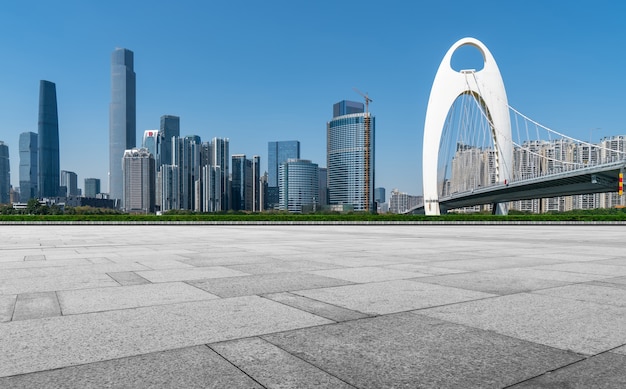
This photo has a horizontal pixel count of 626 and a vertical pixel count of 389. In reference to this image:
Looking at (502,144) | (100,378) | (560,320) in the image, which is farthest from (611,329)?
(502,144)

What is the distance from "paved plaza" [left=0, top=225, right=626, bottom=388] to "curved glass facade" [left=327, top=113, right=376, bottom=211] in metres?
165

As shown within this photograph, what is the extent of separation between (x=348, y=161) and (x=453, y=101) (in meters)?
113

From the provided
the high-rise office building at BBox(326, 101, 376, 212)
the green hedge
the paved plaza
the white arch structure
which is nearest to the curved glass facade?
the high-rise office building at BBox(326, 101, 376, 212)

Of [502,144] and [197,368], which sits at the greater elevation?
[502,144]

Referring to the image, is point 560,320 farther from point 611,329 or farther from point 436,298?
point 436,298

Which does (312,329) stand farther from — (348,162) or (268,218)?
(348,162)

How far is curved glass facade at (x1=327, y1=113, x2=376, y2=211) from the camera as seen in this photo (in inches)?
7121

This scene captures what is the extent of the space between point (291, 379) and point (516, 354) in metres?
1.75

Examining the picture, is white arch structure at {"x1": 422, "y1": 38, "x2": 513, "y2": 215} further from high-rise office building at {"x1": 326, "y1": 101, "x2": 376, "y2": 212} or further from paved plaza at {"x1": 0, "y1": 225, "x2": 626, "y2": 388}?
high-rise office building at {"x1": 326, "y1": 101, "x2": 376, "y2": 212}

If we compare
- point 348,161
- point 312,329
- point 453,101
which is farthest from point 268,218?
point 348,161

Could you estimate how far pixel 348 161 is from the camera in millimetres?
188125

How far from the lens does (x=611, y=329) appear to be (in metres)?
4.30

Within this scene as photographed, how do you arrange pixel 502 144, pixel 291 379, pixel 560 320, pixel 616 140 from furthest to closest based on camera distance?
pixel 616 140 → pixel 502 144 → pixel 560 320 → pixel 291 379

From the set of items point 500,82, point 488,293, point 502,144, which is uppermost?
point 500,82
